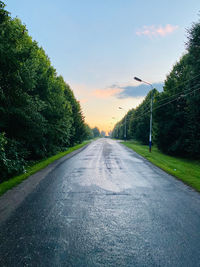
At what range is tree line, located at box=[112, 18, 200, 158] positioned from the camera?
52.5ft

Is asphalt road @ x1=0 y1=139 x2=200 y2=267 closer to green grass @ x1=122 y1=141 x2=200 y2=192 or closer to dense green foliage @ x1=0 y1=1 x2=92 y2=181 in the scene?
green grass @ x1=122 y1=141 x2=200 y2=192

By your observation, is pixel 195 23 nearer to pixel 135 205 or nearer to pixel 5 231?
pixel 135 205

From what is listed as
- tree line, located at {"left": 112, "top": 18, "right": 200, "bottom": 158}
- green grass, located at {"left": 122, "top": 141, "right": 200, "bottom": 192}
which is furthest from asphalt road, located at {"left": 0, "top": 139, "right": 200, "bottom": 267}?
tree line, located at {"left": 112, "top": 18, "right": 200, "bottom": 158}

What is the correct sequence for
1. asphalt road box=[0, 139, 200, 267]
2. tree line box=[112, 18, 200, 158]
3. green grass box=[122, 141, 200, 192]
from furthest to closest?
tree line box=[112, 18, 200, 158] → green grass box=[122, 141, 200, 192] → asphalt road box=[0, 139, 200, 267]

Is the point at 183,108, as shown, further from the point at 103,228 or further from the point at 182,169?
the point at 103,228

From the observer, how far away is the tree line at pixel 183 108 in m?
16.0

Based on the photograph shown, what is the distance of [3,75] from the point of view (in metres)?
7.91

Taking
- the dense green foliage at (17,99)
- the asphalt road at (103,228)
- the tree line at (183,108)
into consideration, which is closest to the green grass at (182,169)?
the asphalt road at (103,228)

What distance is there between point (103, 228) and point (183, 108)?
70.7 ft

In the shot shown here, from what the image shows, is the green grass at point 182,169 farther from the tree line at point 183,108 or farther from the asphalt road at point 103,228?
the tree line at point 183,108

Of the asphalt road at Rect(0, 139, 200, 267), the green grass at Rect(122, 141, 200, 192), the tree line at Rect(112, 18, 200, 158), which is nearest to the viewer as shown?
the asphalt road at Rect(0, 139, 200, 267)

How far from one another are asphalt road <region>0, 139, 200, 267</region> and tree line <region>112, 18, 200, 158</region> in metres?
12.5

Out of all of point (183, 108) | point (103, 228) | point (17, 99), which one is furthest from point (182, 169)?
point (183, 108)

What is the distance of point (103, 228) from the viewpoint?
3529 mm
